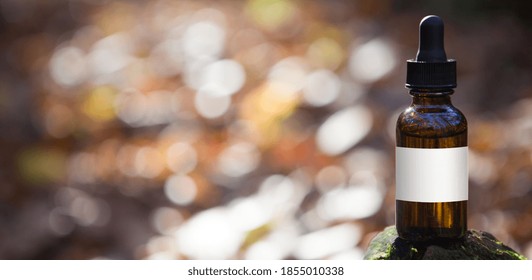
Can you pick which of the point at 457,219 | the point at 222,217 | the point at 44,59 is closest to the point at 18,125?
the point at 44,59

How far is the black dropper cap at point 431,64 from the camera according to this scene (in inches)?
35.3

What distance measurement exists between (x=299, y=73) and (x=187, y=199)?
0.79m

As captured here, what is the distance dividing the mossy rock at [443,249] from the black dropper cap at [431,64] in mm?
207

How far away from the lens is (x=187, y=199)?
2154 mm

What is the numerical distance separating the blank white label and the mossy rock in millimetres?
88

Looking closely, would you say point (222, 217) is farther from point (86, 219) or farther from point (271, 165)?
point (86, 219)

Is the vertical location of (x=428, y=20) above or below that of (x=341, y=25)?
below

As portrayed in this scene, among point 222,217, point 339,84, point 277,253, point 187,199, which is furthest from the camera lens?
point 339,84

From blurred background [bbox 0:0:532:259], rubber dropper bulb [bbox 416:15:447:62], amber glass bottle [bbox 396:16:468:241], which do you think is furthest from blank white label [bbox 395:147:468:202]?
blurred background [bbox 0:0:532:259]

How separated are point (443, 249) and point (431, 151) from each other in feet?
0.47

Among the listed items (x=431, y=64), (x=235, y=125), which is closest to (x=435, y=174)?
(x=431, y=64)

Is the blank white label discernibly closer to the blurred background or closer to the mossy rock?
the mossy rock

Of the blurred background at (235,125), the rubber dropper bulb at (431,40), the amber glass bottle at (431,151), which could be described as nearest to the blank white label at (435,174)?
the amber glass bottle at (431,151)
